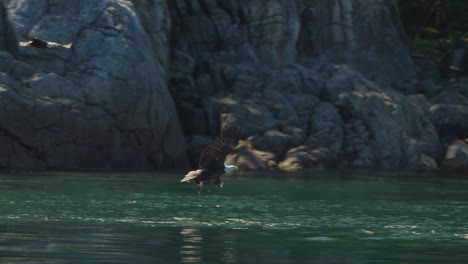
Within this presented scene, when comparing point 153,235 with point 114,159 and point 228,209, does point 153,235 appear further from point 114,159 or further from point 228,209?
point 114,159

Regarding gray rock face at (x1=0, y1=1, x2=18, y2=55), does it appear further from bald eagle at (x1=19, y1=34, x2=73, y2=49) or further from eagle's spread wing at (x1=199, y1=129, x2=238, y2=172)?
eagle's spread wing at (x1=199, y1=129, x2=238, y2=172)

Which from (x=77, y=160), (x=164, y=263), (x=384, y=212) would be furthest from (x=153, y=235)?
(x=77, y=160)

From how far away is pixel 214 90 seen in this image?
134 feet

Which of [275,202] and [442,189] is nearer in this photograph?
[275,202]

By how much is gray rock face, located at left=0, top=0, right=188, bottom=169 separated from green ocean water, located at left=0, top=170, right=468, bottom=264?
466 cm

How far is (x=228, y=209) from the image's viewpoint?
17.2 meters

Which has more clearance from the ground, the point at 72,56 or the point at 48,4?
the point at 48,4

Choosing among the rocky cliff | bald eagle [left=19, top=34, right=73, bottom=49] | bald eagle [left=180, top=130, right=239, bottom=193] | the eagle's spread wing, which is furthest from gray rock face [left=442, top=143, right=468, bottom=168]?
the eagle's spread wing

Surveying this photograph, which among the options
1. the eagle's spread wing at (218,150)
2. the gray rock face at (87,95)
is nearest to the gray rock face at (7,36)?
the gray rock face at (87,95)

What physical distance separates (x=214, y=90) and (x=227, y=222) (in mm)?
26507

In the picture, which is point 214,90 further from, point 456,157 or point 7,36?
point 456,157

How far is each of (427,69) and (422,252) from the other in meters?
46.3

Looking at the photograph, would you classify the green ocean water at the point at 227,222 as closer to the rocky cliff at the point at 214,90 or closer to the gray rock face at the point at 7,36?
the rocky cliff at the point at 214,90

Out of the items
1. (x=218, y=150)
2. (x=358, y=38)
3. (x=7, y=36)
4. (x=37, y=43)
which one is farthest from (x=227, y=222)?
(x=358, y=38)
